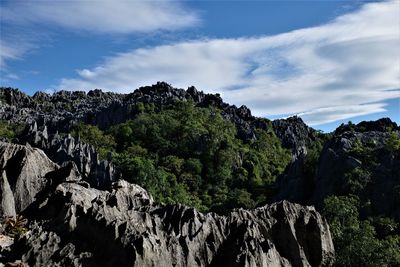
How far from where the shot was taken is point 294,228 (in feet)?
98.0

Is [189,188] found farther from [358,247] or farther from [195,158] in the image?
[358,247]

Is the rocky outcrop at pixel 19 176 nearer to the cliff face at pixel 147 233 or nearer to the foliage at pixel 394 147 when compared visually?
the cliff face at pixel 147 233

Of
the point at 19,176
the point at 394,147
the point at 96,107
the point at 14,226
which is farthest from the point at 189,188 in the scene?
the point at 96,107

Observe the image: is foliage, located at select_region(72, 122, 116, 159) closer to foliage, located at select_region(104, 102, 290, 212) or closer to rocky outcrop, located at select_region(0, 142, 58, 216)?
foliage, located at select_region(104, 102, 290, 212)

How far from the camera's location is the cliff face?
24391 millimetres

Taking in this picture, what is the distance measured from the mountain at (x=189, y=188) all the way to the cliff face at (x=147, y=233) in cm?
7

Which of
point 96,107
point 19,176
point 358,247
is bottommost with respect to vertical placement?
point 358,247

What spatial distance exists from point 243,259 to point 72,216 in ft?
31.6

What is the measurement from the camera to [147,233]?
81.4 ft

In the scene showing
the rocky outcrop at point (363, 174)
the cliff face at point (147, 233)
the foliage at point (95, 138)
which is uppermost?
the foliage at point (95, 138)

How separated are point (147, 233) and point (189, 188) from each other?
51.5m

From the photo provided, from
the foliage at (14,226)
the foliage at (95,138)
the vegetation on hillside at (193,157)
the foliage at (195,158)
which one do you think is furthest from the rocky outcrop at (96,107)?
the foliage at (14,226)

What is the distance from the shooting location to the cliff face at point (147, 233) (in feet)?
80.0

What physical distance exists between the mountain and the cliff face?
7 cm
